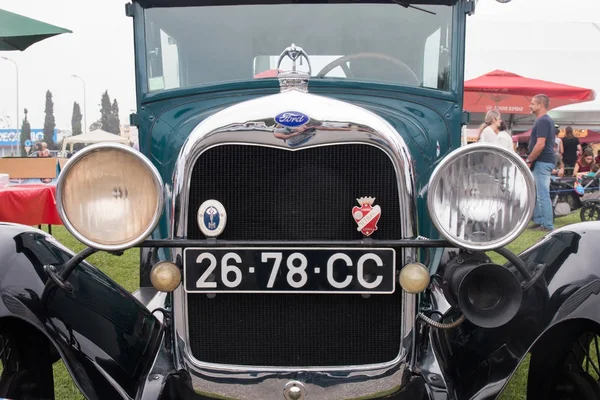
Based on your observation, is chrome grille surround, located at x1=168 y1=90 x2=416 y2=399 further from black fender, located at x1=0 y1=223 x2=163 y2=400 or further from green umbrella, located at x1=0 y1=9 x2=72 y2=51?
green umbrella, located at x1=0 y1=9 x2=72 y2=51

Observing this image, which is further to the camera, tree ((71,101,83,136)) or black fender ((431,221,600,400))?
tree ((71,101,83,136))

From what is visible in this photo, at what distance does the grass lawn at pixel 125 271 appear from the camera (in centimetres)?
298

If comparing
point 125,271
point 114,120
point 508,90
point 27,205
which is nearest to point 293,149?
point 125,271

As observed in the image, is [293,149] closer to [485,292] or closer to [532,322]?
[485,292]

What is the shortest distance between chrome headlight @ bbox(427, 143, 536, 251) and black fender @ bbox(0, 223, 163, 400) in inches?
41.5

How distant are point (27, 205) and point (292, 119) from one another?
5.05m

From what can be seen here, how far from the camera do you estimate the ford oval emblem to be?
5.72 ft

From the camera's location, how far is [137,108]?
2.68m

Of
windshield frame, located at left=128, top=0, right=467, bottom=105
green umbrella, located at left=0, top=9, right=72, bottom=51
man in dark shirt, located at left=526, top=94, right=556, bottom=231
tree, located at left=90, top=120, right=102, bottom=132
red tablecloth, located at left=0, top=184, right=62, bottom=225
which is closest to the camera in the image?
windshield frame, located at left=128, top=0, right=467, bottom=105

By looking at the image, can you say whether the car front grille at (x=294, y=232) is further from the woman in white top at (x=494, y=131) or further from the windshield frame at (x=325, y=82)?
the woman in white top at (x=494, y=131)

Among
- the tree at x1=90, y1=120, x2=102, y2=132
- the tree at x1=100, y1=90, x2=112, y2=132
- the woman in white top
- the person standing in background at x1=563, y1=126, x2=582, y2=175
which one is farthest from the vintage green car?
the tree at x1=90, y1=120, x2=102, y2=132

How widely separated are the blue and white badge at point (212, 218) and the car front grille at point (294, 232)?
1.1 inches

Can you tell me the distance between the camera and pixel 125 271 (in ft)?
18.3

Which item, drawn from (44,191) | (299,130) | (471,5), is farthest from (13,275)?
(44,191)
